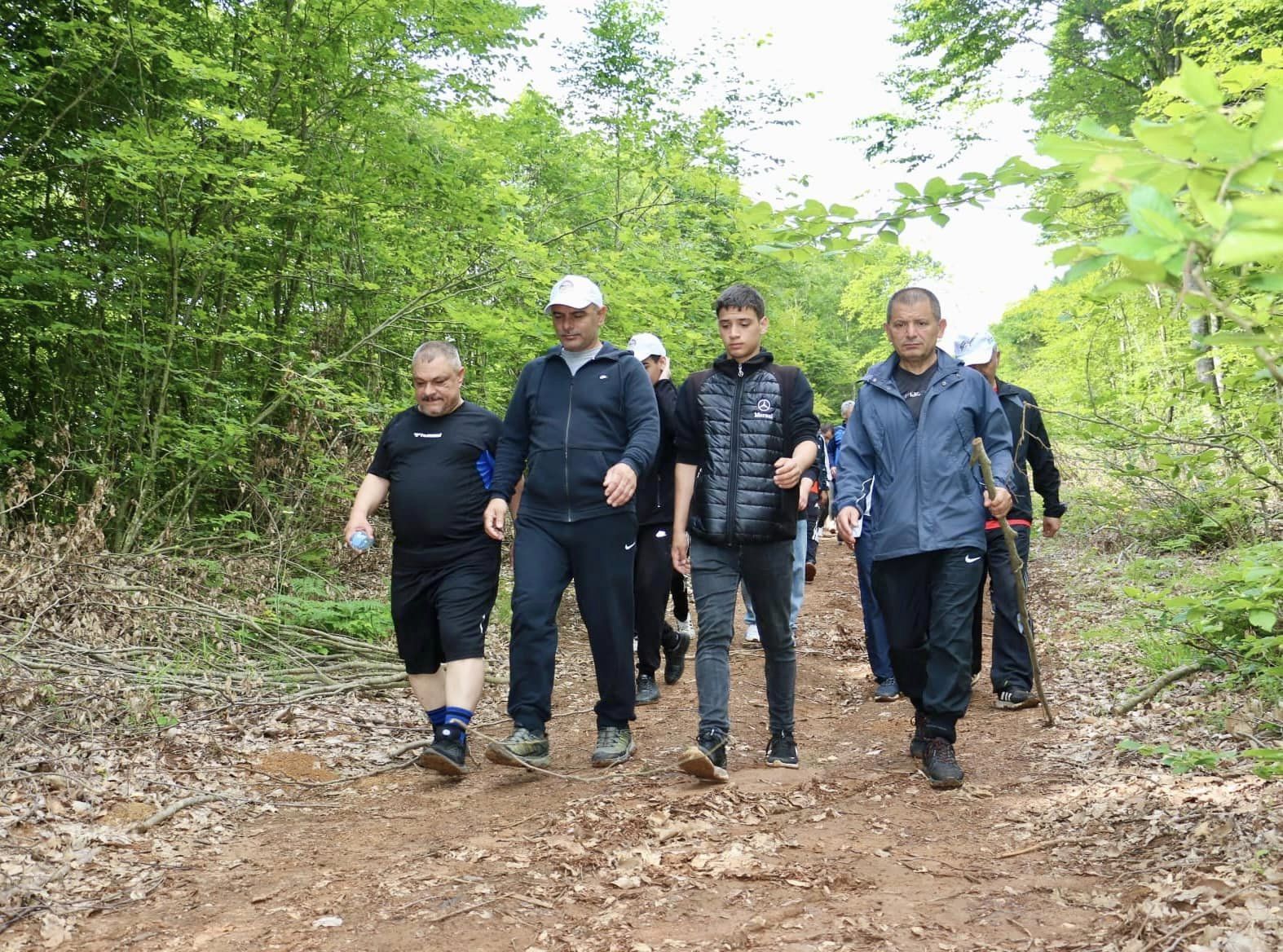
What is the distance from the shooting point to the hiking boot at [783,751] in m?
5.03

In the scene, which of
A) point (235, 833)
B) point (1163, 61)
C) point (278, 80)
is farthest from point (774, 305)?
point (235, 833)

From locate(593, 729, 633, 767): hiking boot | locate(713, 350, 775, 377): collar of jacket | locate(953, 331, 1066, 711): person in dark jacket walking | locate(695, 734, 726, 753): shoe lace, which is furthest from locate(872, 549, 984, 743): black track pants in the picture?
locate(953, 331, 1066, 711): person in dark jacket walking

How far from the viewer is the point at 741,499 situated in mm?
4883

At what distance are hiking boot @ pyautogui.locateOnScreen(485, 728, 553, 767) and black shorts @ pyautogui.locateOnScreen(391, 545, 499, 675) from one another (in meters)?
0.45

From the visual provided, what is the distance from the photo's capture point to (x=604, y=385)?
5219 mm

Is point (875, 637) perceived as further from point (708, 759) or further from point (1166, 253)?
point (1166, 253)

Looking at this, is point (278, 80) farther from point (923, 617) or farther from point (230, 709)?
point (923, 617)

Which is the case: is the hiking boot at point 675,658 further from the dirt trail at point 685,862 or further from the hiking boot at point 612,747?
the hiking boot at point 612,747

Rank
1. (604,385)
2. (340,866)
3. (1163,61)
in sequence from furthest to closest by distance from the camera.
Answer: (1163,61)
(604,385)
(340,866)

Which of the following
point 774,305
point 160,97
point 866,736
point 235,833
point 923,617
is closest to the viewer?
point 235,833

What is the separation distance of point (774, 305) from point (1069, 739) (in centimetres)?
1652

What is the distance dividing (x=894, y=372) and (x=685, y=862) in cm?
252

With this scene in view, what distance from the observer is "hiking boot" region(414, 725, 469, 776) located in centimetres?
492

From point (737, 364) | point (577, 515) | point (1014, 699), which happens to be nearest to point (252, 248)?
point (577, 515)
